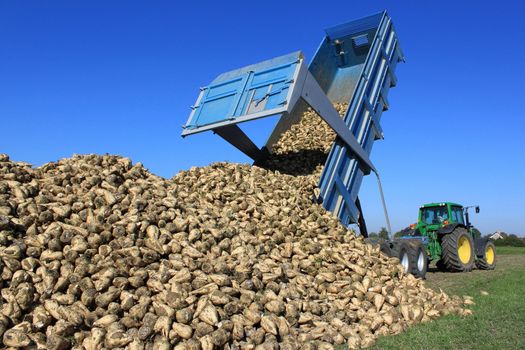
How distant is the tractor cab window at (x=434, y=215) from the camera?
1005 centimetres

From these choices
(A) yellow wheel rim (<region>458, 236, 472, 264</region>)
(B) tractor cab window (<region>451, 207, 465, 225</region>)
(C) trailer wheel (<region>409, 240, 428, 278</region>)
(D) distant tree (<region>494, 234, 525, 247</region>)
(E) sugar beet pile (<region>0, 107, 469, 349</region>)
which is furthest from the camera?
(D) distant tree (<region>494, 234, 525, 247</region>)

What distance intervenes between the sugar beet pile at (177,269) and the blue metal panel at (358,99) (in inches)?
35.5

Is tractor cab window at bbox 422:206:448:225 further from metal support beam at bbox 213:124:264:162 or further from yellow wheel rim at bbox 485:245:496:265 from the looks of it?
metal support beam at bbox 213:124:264:162

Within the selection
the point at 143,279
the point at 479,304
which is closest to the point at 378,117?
the point at 479,304

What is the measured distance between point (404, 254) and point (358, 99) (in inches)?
107

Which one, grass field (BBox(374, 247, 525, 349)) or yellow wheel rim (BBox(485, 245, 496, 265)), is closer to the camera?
grass field (BBox(374, 247, 525, 349))

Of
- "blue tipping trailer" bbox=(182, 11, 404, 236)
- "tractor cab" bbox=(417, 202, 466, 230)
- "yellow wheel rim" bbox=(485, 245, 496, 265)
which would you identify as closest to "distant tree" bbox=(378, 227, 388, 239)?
"blue tipping trailer" bbox=(182, 11, 404, 236)

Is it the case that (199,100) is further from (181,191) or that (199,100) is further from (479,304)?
(479,304)

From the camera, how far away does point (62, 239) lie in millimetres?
3979

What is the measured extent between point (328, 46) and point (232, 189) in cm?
473

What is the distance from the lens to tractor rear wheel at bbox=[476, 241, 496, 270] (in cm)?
1025

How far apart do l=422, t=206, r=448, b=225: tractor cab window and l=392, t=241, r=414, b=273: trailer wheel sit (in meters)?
2.40

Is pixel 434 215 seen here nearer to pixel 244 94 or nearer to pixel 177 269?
pixel 244 94

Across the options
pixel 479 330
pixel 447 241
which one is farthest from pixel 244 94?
pixel 447 241
